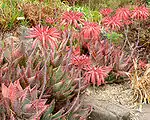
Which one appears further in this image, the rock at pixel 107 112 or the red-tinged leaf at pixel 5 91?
the rock at pixel 107 112

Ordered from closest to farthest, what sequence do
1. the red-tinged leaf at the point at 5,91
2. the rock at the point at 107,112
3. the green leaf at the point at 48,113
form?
the red-tinged leaf at the point at 5,91, the green leaf at the point at 48,113, the rock at the point at 107,112

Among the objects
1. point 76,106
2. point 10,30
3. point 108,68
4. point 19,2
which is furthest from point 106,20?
point 19,2

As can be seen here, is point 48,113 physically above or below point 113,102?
above

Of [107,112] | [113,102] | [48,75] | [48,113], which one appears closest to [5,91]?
[48,113]

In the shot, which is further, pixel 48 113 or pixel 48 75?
pixel 48 75

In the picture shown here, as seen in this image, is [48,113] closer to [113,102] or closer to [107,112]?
[107,112]

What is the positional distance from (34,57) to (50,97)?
546mm

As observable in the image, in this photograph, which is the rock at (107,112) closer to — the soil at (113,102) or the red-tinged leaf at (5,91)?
the soil at (113,102)

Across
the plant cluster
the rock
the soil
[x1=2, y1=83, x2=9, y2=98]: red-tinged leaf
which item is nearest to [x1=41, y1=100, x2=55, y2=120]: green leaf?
the plant cluster

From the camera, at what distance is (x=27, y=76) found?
14.1 ft

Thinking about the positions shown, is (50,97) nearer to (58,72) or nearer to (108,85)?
(58,72)

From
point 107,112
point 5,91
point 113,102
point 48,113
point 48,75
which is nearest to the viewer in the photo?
point 5,91

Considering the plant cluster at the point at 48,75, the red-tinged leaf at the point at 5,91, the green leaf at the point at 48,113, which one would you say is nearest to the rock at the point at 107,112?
the plant cluster at the point at 48,75

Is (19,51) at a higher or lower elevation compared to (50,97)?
higher
